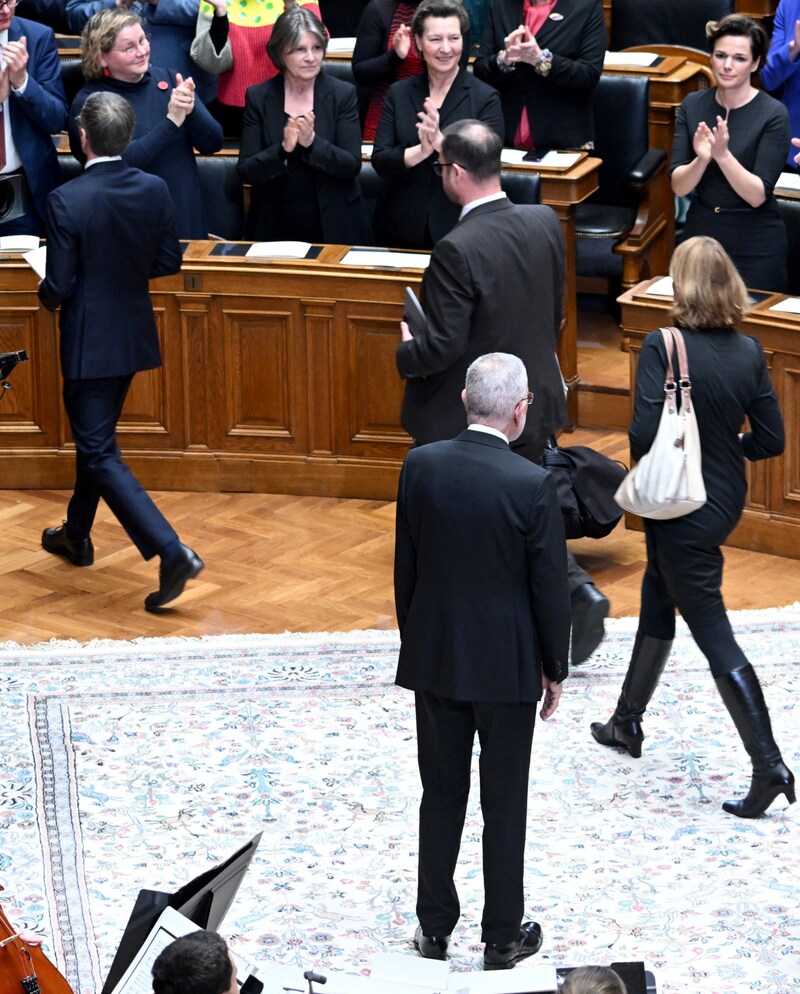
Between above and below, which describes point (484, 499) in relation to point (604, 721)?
above

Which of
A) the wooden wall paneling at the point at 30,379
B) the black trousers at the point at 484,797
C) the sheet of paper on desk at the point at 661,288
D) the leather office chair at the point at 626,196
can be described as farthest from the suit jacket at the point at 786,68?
the black trousers at the point at 484,797

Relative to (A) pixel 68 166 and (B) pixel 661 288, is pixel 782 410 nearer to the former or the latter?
(B) pixel 661 288

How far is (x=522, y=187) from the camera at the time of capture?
6.48 m

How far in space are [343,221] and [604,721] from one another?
103 inches

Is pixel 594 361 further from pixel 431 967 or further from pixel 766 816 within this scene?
pixel 431 967

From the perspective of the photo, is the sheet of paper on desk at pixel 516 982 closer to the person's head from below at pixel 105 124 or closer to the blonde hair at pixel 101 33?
the person's head from below at pixel 105 124

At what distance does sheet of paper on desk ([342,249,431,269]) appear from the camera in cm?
623

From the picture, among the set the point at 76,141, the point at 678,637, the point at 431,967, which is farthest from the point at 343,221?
the point at 431,967

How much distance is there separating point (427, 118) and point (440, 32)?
1.10 feet

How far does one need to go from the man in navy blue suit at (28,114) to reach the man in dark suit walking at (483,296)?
2354 mm

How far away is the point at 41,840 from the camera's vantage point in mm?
4293

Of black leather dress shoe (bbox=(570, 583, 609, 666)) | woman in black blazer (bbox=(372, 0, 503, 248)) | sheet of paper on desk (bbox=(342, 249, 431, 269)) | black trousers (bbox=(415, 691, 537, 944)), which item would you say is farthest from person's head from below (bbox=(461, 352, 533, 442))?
sheet of paper on desk (bbox=(342, 249, 431, 269))

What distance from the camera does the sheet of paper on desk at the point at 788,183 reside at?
6.42m

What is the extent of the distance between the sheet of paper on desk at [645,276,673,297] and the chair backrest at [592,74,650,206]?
1.27 metres
